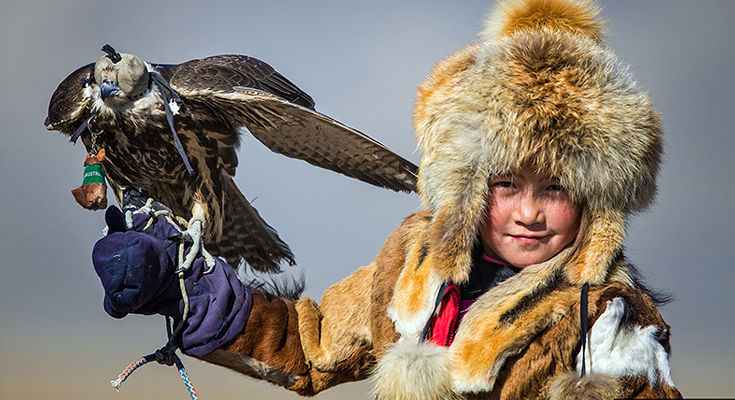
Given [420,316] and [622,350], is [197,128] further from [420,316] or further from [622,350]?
[622,350]

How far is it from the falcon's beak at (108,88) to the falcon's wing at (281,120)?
15 cm

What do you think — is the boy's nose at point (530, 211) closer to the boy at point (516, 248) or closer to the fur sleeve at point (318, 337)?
the boy at point (516, 248)

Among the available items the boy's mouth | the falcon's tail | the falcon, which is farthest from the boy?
the falcon's tail

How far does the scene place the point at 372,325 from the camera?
1.10 metres

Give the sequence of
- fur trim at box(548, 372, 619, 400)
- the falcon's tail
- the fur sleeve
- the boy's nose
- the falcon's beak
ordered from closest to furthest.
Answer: fur trim at box(548, 372, 619, 400) → the boy's nose → the fur sleeve → the falcon's beak → the falcon's tail

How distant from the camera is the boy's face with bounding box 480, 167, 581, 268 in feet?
2.97

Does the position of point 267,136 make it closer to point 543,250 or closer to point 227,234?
point 227,234

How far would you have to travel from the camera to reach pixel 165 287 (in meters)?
1.07

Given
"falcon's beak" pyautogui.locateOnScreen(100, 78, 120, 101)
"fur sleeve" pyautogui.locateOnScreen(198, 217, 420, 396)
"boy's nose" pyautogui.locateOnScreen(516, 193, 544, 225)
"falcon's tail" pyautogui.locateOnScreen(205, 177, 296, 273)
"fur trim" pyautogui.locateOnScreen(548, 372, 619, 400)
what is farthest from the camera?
"falcon's tail" pyautogui.locateOnScreen(205, 177, 296, 273)

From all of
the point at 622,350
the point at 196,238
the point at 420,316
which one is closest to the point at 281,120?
the point at 196,238

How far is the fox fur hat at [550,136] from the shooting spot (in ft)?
2.74

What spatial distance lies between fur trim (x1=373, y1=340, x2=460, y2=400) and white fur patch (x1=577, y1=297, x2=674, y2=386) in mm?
214

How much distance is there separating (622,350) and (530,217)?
0.80ft

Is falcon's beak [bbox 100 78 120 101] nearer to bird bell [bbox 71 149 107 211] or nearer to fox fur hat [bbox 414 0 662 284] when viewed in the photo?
bird bell [bbox 71 149 107 211]
